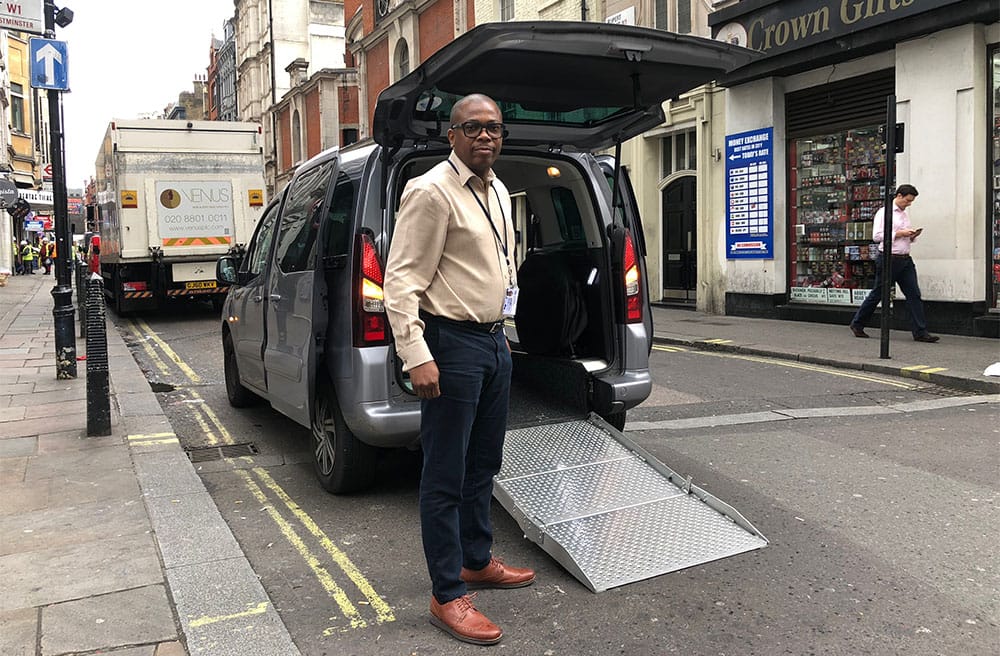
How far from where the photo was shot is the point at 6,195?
23203 millimetres

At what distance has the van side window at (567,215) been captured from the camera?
210 inches

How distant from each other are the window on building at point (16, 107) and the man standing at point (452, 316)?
143 ft

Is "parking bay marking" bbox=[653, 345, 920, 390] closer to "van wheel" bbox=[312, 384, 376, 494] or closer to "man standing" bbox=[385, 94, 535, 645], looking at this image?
"van wheel" bbox=[312, 384, 376, 494]

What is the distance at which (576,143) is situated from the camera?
16.7ft

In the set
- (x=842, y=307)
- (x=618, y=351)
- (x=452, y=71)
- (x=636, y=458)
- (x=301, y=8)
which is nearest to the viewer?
(x=452, y=71)

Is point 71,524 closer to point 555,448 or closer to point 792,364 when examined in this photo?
point 555,448

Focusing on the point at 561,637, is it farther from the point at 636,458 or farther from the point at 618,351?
the point at 618,351

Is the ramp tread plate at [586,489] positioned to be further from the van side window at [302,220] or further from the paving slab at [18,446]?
the paving slab at [18,446]

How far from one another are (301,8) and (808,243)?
154 ft

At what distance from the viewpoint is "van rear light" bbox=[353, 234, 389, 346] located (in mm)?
4234

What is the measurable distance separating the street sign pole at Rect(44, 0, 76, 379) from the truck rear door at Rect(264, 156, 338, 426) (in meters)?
4.13

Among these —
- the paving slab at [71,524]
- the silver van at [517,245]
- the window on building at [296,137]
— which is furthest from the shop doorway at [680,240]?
the window on building at [296,137]

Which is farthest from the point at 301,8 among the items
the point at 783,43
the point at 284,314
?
the point at 284,314

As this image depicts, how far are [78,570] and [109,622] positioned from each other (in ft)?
2.09
